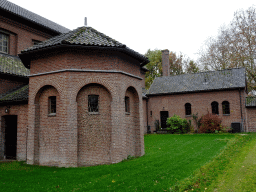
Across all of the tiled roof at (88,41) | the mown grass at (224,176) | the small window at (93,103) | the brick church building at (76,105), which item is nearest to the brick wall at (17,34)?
the brick church building at (76,105)

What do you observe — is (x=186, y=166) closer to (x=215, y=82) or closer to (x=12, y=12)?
(x=12, y=12)

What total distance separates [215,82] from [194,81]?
8.65 ft

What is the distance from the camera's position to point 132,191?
6.50 meters

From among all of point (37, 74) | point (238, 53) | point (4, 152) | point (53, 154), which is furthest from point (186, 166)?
point (238, 53)

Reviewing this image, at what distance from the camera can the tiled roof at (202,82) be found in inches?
942

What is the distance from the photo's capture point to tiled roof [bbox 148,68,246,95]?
23925 mm

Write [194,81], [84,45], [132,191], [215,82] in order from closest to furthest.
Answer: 1. [132,191]
2. [84,45]
3. [215,82]
4. [194,81]

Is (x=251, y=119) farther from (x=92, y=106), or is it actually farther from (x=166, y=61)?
(x=92, y=106)

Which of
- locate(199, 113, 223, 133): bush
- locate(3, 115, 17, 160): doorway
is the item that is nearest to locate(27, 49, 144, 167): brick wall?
locate(3, 115, 17, 160): doorway

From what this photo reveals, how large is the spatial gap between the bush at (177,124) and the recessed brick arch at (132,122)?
12717 mm

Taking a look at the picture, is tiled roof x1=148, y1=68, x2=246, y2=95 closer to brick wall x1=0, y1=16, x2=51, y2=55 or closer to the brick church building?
the brick church building

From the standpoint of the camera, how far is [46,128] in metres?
11.1

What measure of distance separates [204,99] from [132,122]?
15114 millimetres

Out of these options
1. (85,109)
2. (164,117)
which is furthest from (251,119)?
(85,109)
